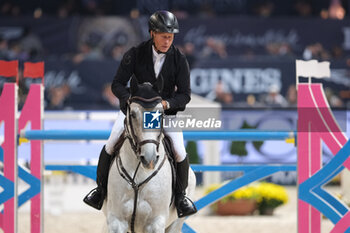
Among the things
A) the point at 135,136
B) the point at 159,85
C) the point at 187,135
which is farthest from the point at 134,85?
the point at 187,135

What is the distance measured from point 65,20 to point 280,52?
4.58 m

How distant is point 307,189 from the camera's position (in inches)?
195

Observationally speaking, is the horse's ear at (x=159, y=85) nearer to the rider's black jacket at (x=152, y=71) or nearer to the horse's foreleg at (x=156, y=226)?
the rider's black jacket at (x=152, y=71)

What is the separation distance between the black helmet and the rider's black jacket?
0.59ft

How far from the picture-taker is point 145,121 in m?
3.67

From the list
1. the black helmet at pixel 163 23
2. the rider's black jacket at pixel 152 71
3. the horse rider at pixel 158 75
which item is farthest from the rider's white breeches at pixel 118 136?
the black helmet at pixel 163 23

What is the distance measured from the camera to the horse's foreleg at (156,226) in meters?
3.95

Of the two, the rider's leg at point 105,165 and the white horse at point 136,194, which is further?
the rider's leg at point 105,165

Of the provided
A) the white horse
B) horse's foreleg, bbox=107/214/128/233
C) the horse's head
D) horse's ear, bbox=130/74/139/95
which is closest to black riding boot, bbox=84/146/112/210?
the white horse

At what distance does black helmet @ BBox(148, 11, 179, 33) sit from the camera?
3957mm

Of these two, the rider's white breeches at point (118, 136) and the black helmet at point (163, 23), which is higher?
the black helmet at point (163, 23)

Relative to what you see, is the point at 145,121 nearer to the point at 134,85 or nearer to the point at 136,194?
the point at 134,85

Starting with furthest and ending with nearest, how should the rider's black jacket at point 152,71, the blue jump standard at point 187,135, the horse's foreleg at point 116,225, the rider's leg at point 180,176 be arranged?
the blue jump standard at point 187,135 < the rider's leg at point 180,176 < the rider's black jacket at point 152,71 < the horse's foreleg at point 116,225

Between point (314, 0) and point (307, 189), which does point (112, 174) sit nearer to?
point (307, 189)
